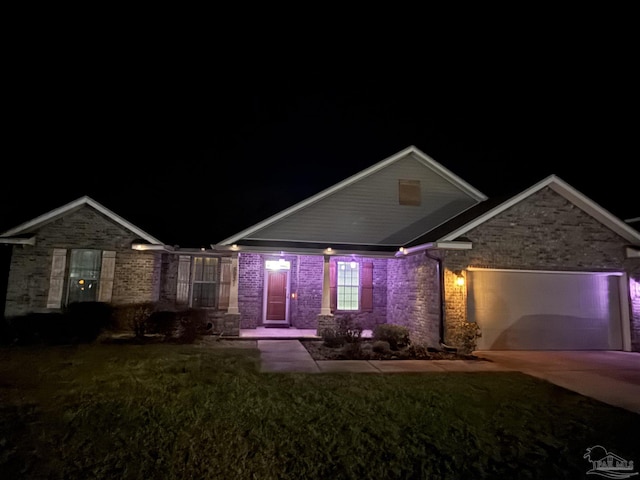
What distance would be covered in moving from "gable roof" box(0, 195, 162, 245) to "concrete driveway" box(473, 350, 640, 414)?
10.5 meters

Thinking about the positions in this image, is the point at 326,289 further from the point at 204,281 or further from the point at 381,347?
the point at 204,281

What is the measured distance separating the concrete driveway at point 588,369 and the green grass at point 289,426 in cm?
54

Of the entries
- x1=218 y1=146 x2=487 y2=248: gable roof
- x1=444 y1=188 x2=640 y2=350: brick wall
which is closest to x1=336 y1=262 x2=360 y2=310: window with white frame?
x1=218 y1=146 x2=487 y2=248: gable roof

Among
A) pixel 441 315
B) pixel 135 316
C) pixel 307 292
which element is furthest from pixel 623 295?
pixel 135 316

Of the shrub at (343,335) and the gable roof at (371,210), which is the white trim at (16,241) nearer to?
the gable roof at (371,210)

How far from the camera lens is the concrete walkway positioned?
22.8 feet

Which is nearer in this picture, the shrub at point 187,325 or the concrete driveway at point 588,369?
the concrete driveway at point 588,369

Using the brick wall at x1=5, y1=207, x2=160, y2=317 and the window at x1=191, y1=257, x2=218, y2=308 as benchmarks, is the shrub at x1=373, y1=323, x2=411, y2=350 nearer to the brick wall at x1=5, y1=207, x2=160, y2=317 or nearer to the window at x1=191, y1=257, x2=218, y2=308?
the window at x1=191, y1=257, x2=218, y2=308

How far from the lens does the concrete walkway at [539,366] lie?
6949mm

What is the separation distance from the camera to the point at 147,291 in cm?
1192

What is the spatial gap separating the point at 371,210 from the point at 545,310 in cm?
617

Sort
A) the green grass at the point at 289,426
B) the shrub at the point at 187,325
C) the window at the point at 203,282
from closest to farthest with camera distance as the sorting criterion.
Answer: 1. the green grass at the point at 289,426
2. the shrub at the point at 187,325
3. the window at the point at 203,282

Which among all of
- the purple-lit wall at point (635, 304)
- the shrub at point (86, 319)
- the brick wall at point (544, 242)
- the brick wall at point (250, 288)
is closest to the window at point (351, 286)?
the brick wall at point (250, 288)

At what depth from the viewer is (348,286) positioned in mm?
14141
